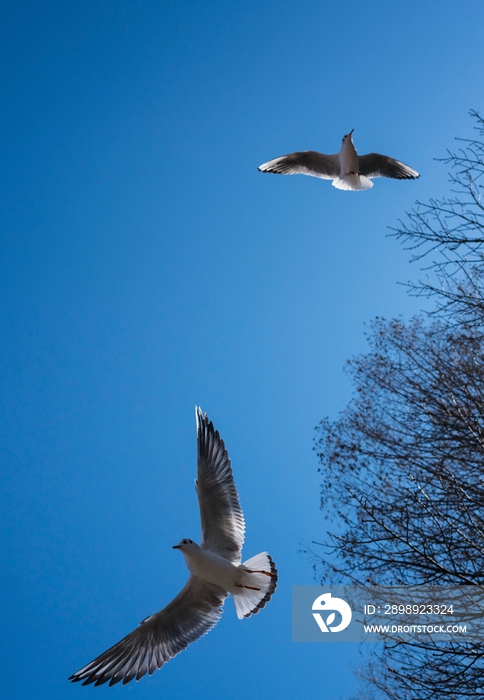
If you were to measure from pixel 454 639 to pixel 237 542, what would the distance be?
175 centimetres

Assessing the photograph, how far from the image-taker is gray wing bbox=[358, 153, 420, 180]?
26.7 ft

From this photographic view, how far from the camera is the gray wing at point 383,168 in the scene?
8.12m

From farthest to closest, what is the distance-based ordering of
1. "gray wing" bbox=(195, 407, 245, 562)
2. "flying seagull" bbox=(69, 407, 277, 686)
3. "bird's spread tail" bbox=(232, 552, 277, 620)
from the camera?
"gray wing" bbox=(195, 407, 245, 562) → "bird's spread tail" bbox=(232, 552, 277, 620) → "flying seagull" bbox=(69, 407, 277, 686)

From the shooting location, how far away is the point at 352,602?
4215 millimetres

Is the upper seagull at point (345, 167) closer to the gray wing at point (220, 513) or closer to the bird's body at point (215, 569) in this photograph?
the gray wing at point (220, 513)

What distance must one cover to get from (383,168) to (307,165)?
Answer: 1006mm

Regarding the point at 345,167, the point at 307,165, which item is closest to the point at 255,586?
the point at 345,167

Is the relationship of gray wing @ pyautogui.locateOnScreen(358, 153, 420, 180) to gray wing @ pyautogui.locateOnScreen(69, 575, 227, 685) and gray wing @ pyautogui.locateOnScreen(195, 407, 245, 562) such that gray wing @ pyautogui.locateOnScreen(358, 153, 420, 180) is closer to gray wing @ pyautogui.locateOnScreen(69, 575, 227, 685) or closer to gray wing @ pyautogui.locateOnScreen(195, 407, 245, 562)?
gray wing @ pyautogui.locateOnScreen(195, 407, 245, 562)

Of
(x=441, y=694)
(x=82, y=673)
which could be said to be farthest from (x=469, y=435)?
(x=82, y=673)

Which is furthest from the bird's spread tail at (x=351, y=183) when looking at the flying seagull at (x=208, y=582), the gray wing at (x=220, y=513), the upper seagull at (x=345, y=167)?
the gray wing at (x=220, y=513)

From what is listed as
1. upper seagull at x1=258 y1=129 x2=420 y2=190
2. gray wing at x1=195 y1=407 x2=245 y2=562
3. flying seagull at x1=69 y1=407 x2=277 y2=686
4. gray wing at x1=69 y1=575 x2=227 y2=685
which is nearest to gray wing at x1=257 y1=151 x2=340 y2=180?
upper seagull at x1=258 y1=129 x2=420 y2=190

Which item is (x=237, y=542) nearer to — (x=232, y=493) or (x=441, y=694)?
(x=232, y=493)

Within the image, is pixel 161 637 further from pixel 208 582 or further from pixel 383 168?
pixel 383 168

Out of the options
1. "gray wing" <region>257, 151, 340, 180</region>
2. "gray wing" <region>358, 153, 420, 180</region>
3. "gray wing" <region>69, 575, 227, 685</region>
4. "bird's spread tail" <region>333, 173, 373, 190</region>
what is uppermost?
"gray wing" <region>257, 151, 340, 180</region>
